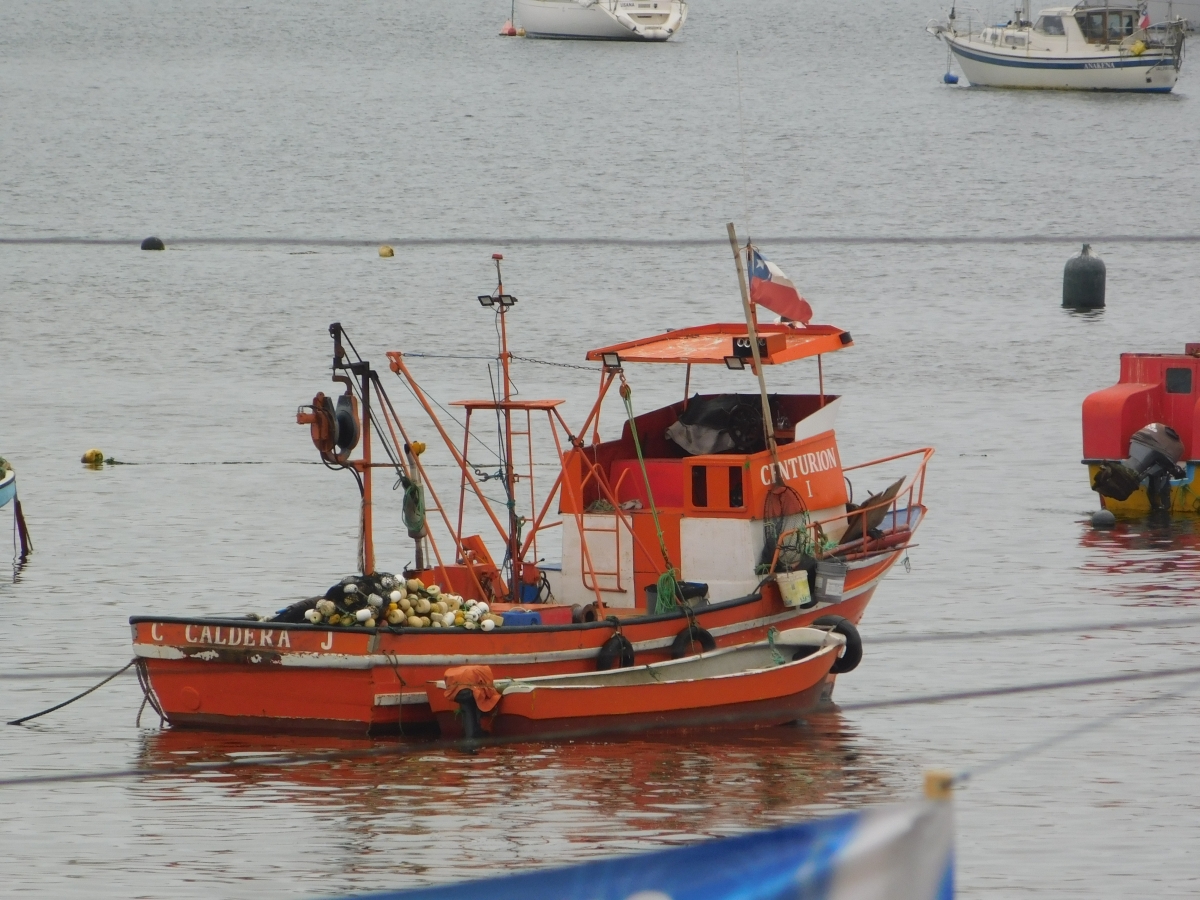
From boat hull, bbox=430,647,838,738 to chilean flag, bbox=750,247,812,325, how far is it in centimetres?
369

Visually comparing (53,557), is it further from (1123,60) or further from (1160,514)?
(1123,60)

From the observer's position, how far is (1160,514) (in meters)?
31.7

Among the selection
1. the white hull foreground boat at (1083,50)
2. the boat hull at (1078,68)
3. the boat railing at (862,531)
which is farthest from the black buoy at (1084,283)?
the boat hull at (1078,68)

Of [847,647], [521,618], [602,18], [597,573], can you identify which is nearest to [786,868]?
[521,618]

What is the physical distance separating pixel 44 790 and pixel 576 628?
4.92 m

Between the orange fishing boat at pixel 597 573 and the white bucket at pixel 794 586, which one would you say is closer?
the orange fishing boat at pixel 597 573

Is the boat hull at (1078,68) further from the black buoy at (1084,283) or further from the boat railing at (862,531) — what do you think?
the boat railing at (862,531)

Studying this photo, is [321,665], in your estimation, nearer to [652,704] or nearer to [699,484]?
[652,704]

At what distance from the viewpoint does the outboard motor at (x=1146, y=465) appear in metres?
30.6

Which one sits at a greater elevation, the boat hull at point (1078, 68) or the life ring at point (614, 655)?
the boat hull at point (1078, 68)

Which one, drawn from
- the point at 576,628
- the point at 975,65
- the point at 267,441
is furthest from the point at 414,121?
the point at 576,628

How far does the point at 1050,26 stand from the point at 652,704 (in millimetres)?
100268

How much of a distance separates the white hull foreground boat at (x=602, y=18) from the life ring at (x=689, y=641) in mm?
125587

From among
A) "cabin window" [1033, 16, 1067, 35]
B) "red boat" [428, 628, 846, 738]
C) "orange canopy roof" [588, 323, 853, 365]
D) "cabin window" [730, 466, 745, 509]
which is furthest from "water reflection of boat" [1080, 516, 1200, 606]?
"cabin window" [1033, 16, 1067, 35]
